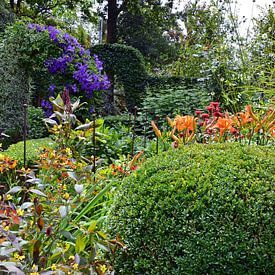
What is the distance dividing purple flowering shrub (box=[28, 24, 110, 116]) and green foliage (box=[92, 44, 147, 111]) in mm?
3353

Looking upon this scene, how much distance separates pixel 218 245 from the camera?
1655mm

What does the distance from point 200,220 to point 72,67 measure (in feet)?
16.5

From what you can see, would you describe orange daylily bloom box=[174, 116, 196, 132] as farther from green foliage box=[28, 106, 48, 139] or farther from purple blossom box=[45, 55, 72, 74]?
green foliage box=[28, 106, 48, 139]

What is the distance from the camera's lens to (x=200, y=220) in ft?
5.55

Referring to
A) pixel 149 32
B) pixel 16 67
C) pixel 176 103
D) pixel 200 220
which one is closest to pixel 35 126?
pixel 16 67

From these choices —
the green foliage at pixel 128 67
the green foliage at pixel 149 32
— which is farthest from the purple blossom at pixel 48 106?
the green foliage at pixel 149 32

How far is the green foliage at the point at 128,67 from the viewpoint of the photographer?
32.6 ft

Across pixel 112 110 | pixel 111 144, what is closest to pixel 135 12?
pixel 112 110

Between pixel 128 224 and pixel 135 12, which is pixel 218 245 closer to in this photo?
pixel 128 224

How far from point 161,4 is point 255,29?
8592 millimetres

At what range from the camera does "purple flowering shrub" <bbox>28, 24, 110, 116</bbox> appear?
6.19m

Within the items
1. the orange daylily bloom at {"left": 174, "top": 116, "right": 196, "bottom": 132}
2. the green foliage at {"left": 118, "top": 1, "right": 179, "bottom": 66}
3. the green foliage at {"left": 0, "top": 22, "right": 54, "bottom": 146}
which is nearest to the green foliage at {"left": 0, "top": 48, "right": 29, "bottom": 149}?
the green foliage at {"left": 0, "top": 22, "right": 54, "bottom": 146}

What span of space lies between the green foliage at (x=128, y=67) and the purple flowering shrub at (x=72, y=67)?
3353mm

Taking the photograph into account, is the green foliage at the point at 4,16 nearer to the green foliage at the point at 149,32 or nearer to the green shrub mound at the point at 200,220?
the green foliage at the point at 149,32
